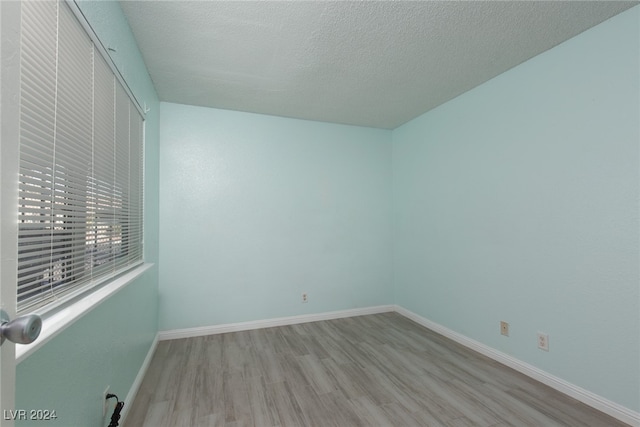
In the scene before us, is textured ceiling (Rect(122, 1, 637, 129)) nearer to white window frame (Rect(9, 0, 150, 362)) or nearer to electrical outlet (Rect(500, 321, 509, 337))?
white window frame (Rect(9, 0, 150, 362))

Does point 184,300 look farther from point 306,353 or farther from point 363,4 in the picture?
point 363,4

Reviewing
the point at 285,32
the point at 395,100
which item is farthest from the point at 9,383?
the point at 395,100

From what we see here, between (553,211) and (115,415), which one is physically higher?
(553,211)

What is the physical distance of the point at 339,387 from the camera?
2.03m

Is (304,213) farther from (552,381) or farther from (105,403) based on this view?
(552,381)

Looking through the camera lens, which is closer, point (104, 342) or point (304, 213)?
point (104, 342)

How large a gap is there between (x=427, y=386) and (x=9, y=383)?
2.26 metres

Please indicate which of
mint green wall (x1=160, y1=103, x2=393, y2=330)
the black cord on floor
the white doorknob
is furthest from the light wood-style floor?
the white doorknob

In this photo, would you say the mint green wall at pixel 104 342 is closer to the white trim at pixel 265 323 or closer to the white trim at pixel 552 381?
the white trim at pixel 265 323

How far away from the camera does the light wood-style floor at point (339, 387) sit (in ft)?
5.61

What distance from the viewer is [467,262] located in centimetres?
269

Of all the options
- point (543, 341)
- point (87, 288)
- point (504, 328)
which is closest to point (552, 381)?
point (543, 341)

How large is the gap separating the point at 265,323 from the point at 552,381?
2597 millimetres

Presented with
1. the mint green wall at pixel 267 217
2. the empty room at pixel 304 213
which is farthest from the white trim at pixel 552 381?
the mint green wall at pixel 267 217
